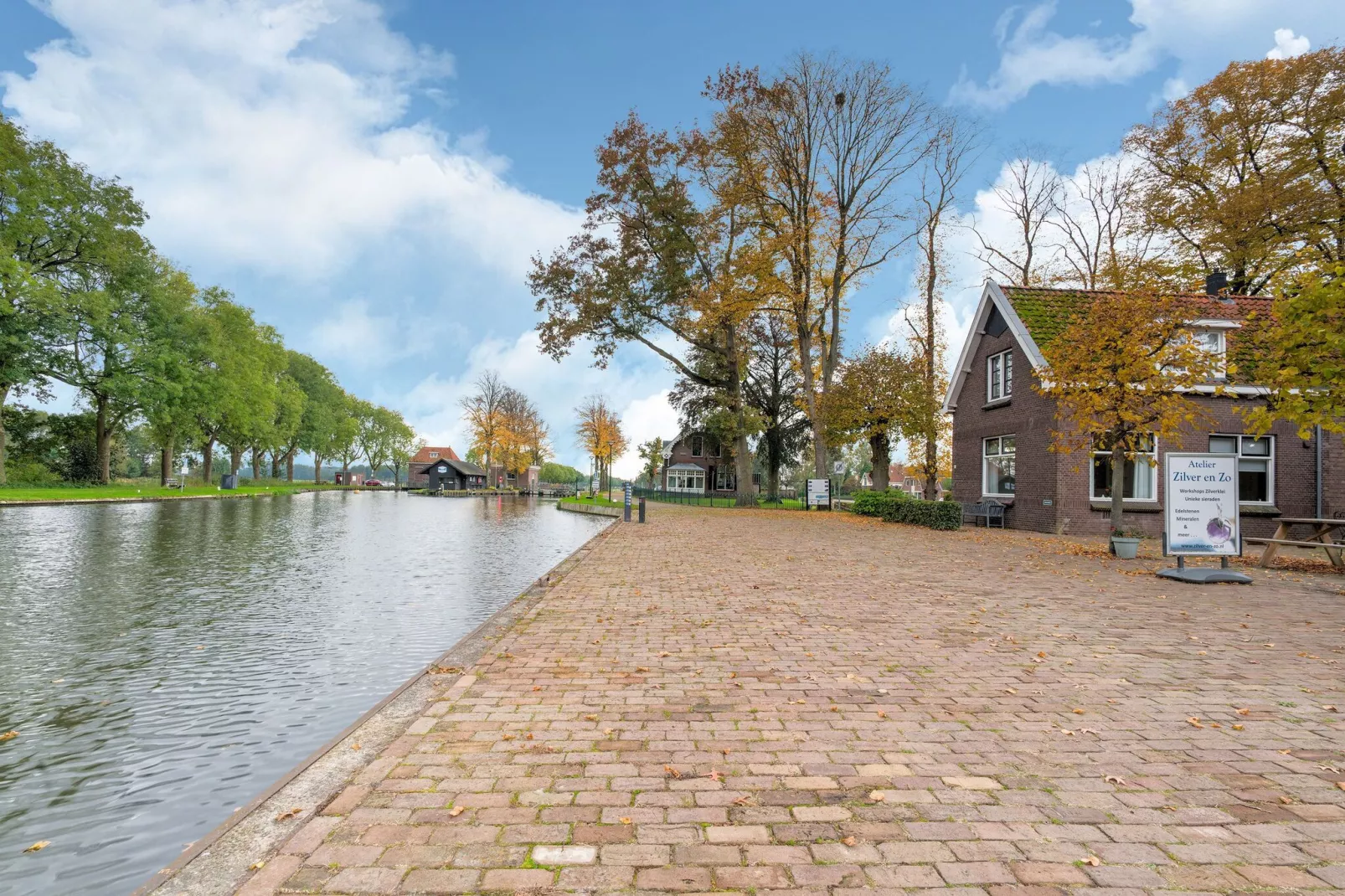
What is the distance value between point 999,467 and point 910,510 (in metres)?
3.23

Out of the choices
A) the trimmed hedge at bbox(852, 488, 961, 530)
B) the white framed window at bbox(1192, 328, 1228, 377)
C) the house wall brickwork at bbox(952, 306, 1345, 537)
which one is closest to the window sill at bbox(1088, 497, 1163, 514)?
the house wall brickwork at bbox(952, 306, 1345, 537)

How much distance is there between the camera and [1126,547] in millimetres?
13047

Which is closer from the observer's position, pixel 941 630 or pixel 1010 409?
pixel 941 630

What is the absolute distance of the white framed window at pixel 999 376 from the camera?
843 inches

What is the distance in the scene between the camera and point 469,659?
553 centimetres

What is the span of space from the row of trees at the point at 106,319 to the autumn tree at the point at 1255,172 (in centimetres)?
4884

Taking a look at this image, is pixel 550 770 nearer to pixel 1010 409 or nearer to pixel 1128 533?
pixel 1128 533

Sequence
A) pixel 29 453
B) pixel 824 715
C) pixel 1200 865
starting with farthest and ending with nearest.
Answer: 1. pixel 29 453
2. pixel 824 715
3. pixel 1200 865

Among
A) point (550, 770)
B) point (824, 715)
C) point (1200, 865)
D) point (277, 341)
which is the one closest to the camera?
point (1200, 865)

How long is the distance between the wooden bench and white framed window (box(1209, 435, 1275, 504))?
18.8 feet

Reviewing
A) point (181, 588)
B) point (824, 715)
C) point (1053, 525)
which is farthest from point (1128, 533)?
point (181, 588)

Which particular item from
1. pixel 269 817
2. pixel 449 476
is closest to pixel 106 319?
pixel 269 817

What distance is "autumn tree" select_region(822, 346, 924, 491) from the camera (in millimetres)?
31031

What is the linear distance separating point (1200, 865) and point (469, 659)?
4.72 metres
